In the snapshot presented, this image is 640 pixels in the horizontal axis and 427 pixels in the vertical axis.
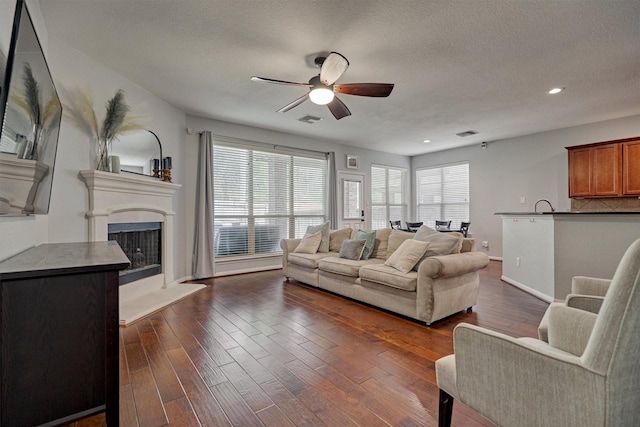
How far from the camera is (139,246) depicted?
3852 millimetres

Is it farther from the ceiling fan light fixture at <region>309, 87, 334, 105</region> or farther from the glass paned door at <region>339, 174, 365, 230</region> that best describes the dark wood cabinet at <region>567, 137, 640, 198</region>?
the ceiling fan light fixture at <region>309, 87, 334, 105</region>

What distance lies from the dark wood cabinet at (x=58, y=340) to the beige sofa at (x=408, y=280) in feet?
8.02

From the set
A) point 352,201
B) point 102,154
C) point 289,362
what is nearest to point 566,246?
point 289,362

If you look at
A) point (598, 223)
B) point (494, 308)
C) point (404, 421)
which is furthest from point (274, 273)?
point (598, 223)

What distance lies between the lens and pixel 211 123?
16.5 ft

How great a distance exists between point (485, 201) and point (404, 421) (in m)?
6.50

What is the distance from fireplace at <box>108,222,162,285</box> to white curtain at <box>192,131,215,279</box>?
0.68 metres

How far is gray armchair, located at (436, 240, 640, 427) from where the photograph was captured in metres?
0.87

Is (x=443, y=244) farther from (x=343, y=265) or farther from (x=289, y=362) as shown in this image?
(x=289, y=362)

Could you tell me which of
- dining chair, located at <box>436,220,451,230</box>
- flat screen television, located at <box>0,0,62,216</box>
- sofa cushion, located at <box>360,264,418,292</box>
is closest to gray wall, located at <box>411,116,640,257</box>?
dining chair, located at <box>436,220,451,230</box>

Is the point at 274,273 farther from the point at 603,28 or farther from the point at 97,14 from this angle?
the point at 603,28

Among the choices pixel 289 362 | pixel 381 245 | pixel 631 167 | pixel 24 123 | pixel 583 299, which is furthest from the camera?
pixel 631 167

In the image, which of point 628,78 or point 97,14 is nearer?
point 97,14

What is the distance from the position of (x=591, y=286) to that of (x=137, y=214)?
4512 millimetres
